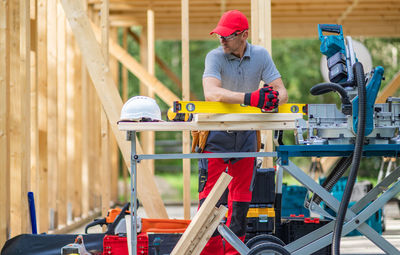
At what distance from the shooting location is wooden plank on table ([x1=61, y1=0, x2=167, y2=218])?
16.9 ft

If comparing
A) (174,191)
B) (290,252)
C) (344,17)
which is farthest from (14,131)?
(174,191)

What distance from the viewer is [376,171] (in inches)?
666

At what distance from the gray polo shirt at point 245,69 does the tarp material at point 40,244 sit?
5.08ft

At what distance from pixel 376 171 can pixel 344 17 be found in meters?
8.90

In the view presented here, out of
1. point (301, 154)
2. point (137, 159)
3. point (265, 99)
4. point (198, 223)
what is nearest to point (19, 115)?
point (137, 159)

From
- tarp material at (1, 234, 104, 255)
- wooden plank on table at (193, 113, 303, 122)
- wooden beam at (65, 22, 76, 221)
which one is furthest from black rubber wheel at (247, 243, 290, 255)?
wooden beam at (65, 22, 76, 221)

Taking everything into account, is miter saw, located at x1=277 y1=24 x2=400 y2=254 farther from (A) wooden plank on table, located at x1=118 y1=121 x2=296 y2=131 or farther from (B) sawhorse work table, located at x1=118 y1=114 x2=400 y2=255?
(A) wooden plank on table, located at x1=118 y1=121 x2=296 y2=131

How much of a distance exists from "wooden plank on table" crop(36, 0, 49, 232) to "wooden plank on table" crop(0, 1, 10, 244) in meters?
1.16

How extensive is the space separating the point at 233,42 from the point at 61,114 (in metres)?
3.60

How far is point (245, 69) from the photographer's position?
410 centimetres

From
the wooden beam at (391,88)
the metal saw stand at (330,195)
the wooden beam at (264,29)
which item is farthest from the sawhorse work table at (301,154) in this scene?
the wooden beam at (391,88)

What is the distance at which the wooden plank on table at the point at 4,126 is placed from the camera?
4.70 meters

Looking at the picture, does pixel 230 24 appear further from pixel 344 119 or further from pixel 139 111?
pixel 344 119

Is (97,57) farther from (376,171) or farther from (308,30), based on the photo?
(376,171)
